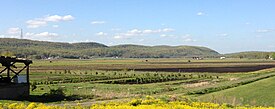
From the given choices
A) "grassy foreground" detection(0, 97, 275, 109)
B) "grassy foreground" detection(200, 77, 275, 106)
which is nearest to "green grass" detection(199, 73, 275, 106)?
"grassy foreground" detection(200, 77, 275, 106)

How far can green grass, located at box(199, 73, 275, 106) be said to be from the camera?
107ft

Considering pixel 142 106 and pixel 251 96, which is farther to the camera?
pixel 251 96

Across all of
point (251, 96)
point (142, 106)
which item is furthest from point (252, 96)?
point (142, 106)

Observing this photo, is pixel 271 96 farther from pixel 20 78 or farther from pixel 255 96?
pixel 20 78

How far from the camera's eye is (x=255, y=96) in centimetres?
3500

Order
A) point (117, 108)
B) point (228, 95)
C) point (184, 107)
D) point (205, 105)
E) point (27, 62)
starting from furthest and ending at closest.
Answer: point (27, 62), point (228, 95), point (205, 105), point (184, 107), point (117, 108)

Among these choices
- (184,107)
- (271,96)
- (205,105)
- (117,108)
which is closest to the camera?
(117,108)

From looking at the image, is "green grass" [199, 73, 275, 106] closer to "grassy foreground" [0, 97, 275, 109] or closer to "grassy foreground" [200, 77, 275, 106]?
"grassy foreground" [200, 77, 275, 106]

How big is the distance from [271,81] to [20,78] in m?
Result: 24.0

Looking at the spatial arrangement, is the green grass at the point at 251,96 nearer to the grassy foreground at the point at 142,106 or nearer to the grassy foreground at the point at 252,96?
the grassy foreground at the point at 252,96

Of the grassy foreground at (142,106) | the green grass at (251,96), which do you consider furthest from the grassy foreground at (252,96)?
the grassy foreground at (142,106)

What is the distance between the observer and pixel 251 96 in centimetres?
3528

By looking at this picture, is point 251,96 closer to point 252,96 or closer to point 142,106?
point 252,96

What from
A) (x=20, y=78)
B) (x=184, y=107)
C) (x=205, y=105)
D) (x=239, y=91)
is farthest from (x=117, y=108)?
(x=20, y=78)
